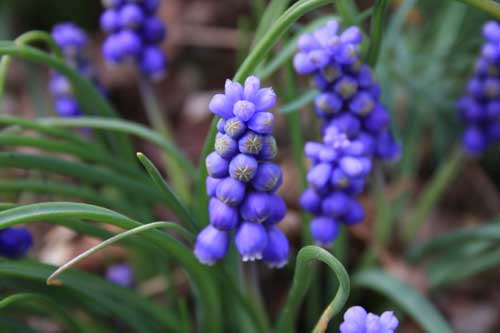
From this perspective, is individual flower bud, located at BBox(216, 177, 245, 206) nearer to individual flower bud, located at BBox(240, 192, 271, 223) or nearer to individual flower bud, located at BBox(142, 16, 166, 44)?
individual flower bud, located at BBox(240, 192, 271, 223)

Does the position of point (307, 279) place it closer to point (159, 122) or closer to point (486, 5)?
point (486, 5)

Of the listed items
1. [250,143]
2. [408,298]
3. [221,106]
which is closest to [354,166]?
[250,143]

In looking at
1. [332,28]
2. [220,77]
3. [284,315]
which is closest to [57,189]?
[284,315]

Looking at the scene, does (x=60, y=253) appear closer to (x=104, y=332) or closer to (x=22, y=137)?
(x=104, y=332)

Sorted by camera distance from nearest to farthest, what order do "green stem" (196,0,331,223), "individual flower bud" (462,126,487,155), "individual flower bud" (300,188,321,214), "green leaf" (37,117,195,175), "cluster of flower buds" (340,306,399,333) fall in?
"cluster of flower buds" (340,306,399,333), "green stem" (196,0,331,223), "individual flower bud" (300,188,321,214), "green leaf" (37,117,195,175), "individual flower bud" (462,126,487,155)

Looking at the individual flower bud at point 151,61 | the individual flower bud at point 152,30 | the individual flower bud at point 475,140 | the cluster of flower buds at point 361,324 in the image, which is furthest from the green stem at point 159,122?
the cluster of flower buds at point 361,324

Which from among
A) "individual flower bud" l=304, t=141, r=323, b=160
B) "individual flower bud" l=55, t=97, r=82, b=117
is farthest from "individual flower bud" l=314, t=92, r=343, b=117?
"individual flower bud" l=55, t=97, r=82, b=117

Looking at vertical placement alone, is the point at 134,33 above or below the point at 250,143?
above
